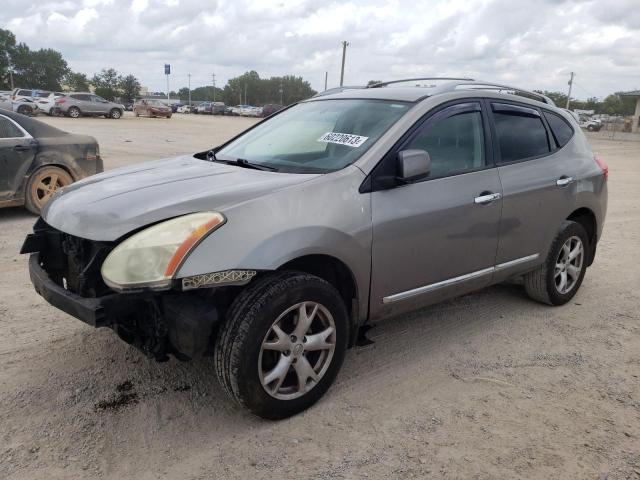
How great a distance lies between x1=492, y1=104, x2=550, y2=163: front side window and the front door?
7.2 inches

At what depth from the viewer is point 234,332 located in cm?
263

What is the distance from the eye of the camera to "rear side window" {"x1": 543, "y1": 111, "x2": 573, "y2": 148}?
4.51 metres

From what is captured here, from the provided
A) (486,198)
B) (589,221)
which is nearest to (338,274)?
(486,198)

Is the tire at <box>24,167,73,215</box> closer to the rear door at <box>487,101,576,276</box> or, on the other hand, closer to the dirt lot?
the dirt lot

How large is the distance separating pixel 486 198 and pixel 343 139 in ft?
3.45

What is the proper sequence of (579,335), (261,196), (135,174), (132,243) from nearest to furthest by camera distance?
(132,243)
(261,196)
(135,174)
(579,335)

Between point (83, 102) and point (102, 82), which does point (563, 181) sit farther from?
point (102, 82)

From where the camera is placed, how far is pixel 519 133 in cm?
A: 416

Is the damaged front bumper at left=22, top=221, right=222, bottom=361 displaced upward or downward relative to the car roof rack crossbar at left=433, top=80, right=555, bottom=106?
downward

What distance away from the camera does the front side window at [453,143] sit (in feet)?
11.4

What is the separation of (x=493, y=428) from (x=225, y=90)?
115773 millimetres

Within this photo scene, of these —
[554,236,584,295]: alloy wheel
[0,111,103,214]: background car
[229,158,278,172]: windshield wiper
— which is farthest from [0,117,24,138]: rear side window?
[554,236,584,295]: alloy wheel

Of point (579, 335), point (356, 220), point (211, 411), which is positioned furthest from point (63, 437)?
point (579, 335)

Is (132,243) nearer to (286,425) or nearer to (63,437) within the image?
(63,437)
